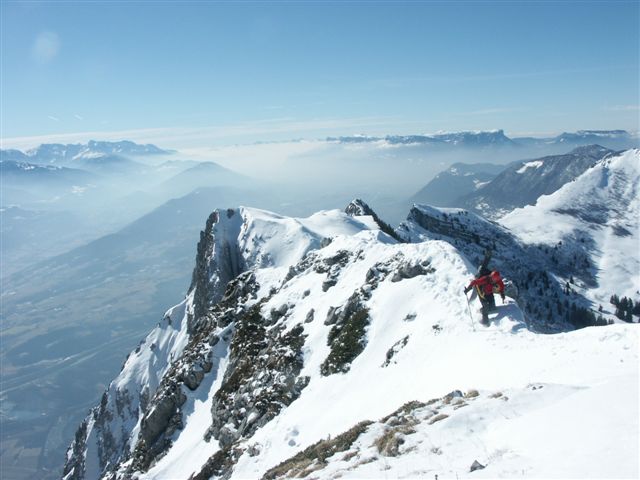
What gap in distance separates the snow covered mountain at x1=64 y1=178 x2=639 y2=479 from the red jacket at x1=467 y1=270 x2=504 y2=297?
2179 millimetres

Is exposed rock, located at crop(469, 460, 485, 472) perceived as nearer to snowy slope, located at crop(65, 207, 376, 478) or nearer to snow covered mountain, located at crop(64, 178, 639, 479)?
snow covered mountain, located at crop(64, 178, 639, 479)

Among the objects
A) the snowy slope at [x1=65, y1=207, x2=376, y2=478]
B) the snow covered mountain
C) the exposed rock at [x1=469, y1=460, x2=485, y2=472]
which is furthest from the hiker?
the snowy slope at [x1=65, y1=207, x2=376, y2=478]

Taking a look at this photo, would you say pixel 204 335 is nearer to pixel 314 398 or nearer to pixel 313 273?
pixel 313 273

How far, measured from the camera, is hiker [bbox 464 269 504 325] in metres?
25.0

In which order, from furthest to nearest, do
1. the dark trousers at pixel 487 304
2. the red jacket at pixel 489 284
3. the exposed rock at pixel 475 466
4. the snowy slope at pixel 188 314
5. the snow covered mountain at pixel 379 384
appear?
1. the snowy slope at pixel 188 314
2. the dark trousers at pixel 487 304
3. the red jacket at pixel 489 284
4. the snow covered mountain at pixel 379 384
5. the exposed rock at pixel 475 466

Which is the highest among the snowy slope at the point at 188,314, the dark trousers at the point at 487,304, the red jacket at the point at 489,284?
the red jacket at the point at 489,284

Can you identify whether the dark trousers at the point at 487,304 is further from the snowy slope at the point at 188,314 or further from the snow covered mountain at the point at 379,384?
the snowy slope at the point at 188,314

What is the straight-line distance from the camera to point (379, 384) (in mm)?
28562

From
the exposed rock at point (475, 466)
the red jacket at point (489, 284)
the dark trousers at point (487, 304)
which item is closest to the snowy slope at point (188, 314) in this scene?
the dark trousers at point (487, 304)

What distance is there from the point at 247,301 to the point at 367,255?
23.9 m

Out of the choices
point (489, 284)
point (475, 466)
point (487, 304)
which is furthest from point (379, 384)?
point (475, 466)

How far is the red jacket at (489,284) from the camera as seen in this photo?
24906 millimetres

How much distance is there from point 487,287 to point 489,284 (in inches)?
9.0

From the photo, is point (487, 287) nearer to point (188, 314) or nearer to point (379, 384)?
point (379, 384)
